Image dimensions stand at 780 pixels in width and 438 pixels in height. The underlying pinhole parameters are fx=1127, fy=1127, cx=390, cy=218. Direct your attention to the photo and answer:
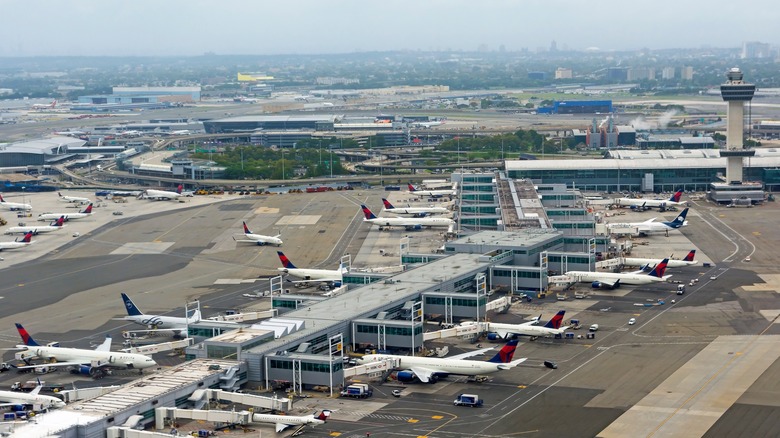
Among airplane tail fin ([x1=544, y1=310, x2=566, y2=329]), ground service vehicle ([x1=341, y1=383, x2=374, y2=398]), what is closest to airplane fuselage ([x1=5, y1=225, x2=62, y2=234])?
airplane tail fin ([x1=544, y1=310, x2=566, y2=329])

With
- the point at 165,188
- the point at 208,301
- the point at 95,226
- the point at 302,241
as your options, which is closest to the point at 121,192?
the point at 165,188

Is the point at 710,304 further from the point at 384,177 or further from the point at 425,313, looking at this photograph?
the point at 384,177

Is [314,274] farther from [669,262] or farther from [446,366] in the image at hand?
[446,366]

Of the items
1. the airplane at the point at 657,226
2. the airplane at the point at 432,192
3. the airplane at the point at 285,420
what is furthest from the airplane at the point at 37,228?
the airplane at the point at 285,420

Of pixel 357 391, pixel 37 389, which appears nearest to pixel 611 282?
pixel 357 391

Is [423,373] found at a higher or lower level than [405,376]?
Answer: higher

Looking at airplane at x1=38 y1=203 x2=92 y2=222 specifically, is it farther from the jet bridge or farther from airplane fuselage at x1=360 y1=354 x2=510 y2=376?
the jet bridge
